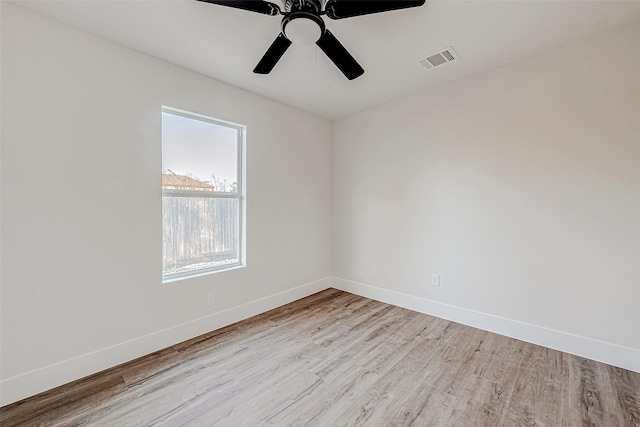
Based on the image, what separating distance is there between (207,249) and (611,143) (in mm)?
3622

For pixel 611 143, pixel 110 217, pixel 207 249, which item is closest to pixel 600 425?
pixel 611 143

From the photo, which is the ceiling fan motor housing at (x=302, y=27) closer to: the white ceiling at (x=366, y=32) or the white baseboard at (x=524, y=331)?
the white ceiling at (x=366, y=32)

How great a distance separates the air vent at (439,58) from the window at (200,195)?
1.99 metres

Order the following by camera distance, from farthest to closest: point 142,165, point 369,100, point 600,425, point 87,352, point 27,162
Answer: point 369,100 < point 142,165 < point 87,352 < point 27,162 < point 600,425

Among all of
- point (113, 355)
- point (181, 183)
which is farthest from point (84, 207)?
point (113, 355)

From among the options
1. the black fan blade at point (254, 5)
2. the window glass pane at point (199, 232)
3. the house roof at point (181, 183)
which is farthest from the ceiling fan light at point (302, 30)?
the window glass pane at point (199, 232)

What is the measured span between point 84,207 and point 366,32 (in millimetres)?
2485

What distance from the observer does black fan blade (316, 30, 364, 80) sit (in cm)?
172

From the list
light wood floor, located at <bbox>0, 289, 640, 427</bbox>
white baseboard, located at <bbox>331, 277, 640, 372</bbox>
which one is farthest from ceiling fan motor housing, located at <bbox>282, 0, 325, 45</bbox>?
white baseboard, located at <bbox>331, 277, 640, 372</bbox>

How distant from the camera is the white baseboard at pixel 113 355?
175 centimetres

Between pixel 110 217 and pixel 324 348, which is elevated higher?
pixel 110 217

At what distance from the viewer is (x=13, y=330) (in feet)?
5.71

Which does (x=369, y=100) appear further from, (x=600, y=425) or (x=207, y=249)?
(x=600, y=425)

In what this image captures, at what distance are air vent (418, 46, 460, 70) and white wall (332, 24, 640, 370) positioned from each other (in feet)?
1.64
